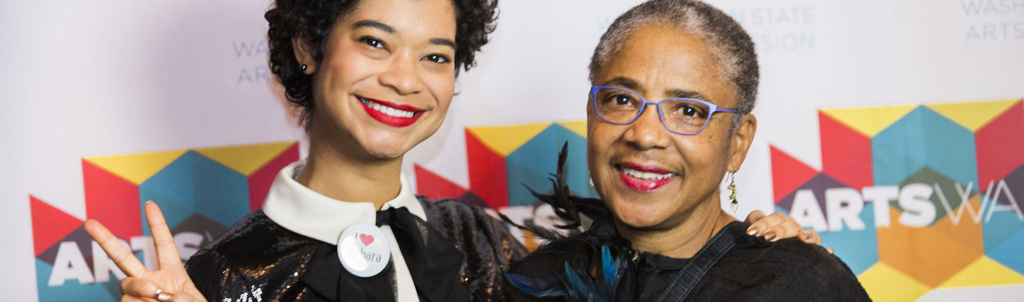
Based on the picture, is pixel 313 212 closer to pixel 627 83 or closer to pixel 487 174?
pixel 627 83

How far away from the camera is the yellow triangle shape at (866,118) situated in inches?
97.5

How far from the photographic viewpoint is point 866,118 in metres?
2.48

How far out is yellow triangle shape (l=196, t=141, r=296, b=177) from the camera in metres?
2.42

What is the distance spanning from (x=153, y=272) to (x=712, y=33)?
3.97 feet

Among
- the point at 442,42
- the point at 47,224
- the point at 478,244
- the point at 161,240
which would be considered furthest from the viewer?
the point at 47,224

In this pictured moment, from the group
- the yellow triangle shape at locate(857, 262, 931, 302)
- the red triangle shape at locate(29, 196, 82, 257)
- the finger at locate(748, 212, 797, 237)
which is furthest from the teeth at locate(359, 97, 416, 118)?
the yellow triangle shape at locate(857, 262, 931, 302)

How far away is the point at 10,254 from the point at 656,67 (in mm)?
2397

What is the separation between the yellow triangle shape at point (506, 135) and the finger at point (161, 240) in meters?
1.28

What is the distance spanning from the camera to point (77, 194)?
2373mm

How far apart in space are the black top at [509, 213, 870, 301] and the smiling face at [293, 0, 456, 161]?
519mm

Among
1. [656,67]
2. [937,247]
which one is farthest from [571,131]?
[937,247]

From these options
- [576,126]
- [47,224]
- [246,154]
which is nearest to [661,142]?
[576,126]

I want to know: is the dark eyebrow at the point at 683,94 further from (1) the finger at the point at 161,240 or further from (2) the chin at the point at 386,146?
(1) the finger at the point at 161,240

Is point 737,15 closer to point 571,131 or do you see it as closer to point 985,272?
point 571,131
